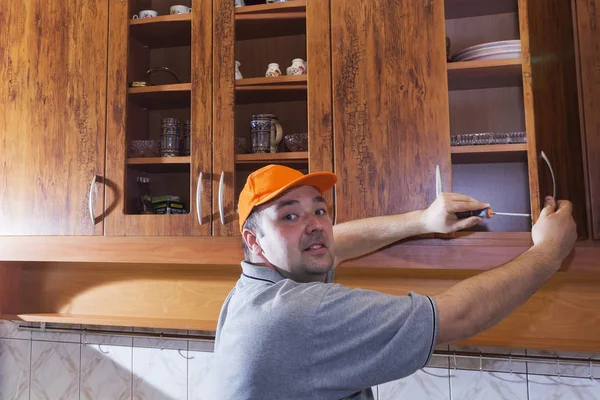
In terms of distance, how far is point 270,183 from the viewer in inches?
45.0

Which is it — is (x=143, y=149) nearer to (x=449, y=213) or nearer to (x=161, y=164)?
(x=161, y=164)

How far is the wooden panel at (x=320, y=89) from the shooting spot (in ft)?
4.76

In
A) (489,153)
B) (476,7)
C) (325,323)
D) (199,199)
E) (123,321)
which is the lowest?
(123,321)

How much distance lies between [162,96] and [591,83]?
51.7 inches

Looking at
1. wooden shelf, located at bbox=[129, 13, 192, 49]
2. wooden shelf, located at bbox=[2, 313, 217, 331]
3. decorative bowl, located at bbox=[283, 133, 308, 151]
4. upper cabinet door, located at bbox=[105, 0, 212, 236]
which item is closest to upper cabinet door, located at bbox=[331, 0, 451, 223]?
decorative bowl, located at bbox=[283, 133, 308, 151]

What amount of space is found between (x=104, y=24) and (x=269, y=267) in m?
1.12

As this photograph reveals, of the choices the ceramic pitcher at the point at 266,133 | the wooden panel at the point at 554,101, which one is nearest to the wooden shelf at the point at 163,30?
the ceramic pitcher at the point at 266,133

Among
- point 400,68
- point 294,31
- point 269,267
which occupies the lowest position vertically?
point 269,267

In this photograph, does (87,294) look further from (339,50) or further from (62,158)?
(339,50)

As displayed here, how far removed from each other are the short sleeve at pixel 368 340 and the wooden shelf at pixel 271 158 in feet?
2.14

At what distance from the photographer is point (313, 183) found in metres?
1.19

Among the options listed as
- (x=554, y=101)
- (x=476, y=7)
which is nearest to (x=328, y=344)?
(x=554, y=101)

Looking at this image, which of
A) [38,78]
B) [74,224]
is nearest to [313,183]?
[74,224]

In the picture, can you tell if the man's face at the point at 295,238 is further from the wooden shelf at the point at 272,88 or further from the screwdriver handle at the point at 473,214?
the wooden shelf at the point at 272,88
